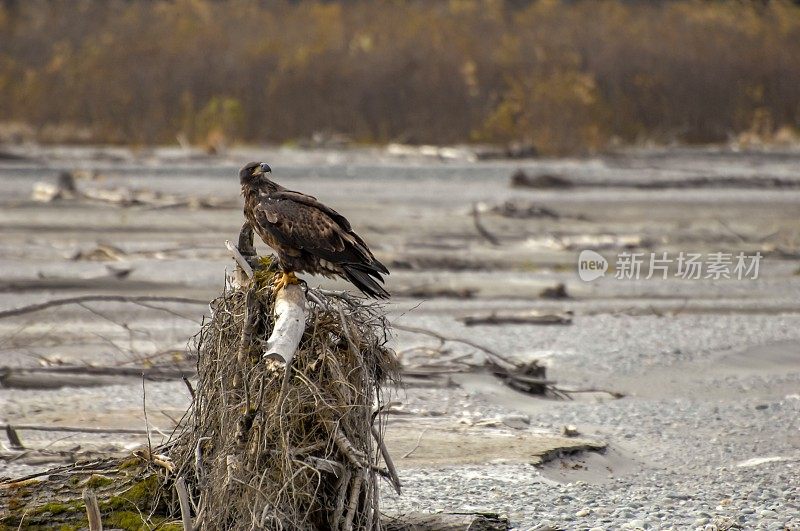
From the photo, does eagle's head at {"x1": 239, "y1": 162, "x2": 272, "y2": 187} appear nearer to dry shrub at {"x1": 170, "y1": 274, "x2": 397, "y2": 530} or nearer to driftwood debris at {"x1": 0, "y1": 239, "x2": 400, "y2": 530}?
driftwood debris at {"x1": 0, "y1": 239, "x2": 400, "y2": 530}

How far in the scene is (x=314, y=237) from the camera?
5781mm

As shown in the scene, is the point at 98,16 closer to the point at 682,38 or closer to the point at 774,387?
the point at 682,38

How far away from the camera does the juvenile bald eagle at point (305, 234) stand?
575 centimetres

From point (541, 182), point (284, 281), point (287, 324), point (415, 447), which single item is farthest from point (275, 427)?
point (541, 182)

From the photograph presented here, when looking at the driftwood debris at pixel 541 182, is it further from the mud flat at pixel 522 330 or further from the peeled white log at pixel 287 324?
the peeled white log at pixel 287 324

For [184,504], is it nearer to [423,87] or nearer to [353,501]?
[353,501]

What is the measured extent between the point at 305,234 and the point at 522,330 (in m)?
5.87

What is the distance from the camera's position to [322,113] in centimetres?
3114

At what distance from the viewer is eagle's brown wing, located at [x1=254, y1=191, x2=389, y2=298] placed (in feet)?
18.9

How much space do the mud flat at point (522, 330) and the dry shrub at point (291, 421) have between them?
46.0 inches

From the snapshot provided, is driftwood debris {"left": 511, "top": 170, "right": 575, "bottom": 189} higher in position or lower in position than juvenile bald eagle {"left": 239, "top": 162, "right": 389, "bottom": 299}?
lower

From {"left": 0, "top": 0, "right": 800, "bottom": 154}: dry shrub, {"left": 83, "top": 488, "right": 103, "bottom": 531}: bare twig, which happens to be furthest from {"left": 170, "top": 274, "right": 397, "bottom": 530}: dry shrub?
{"left": 0, "top": 0, "right": 800, "bottom": 154}: dry shrub

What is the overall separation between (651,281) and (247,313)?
9.72 metres

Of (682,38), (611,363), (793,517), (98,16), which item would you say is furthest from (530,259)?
(98,16)
